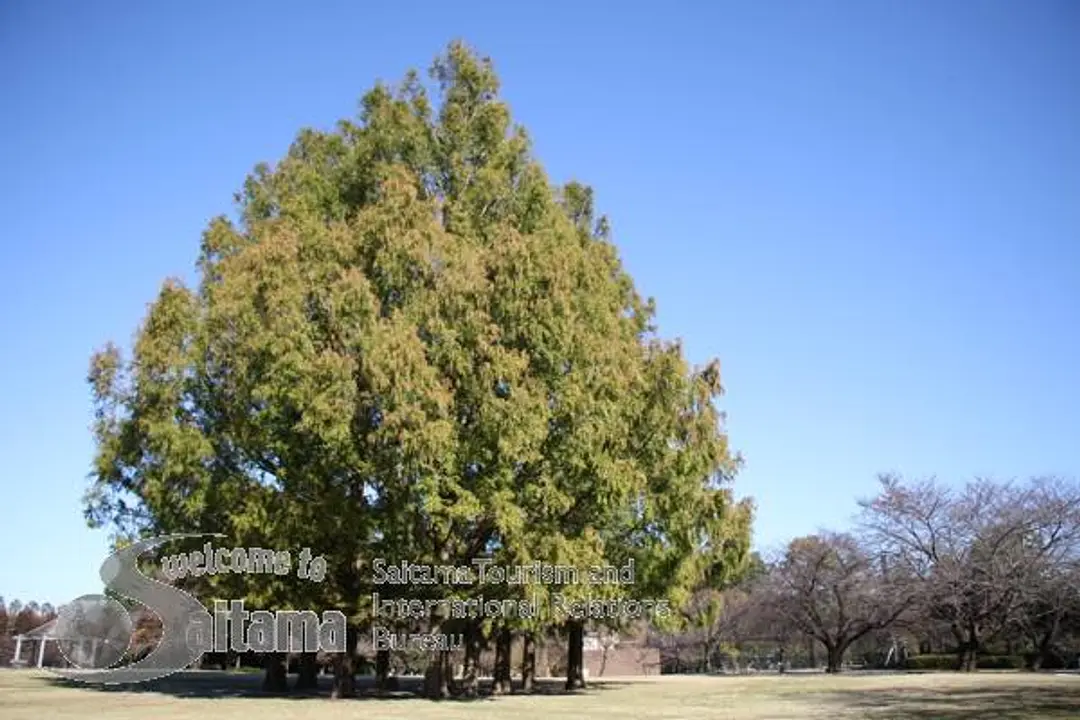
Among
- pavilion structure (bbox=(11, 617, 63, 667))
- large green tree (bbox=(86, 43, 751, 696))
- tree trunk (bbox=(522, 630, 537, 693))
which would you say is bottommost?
pavilion structure (bbox=(11, 617, 63, 667))

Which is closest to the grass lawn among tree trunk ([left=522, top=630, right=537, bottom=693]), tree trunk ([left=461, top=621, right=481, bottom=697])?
tree trunk ([left=461, top=621, right=481, bottom=697])

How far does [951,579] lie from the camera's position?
49500 mm

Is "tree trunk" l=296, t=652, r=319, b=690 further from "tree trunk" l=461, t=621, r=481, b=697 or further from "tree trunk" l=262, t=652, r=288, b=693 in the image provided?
"tree trunk" l=461, t=621, r=481, b=697

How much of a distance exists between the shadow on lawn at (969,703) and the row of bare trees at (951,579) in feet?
55.1

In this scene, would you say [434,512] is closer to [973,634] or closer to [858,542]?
[973,634]

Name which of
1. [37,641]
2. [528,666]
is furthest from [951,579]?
[37,641]

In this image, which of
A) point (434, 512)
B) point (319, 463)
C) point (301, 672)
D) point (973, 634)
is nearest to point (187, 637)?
point (301, 672)

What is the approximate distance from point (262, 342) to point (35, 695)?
11.5 metres

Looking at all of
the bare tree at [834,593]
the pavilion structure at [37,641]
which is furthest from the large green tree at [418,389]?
the pavilion structure at [37,641]

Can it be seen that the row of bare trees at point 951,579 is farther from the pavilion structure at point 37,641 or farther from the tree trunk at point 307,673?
the pavilion structure at point 37,641

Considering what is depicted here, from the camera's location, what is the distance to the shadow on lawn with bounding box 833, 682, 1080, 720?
17.4 meters

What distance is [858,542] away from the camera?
5841cm

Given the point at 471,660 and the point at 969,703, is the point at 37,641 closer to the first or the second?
the point at 471,660

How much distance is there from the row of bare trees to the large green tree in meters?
20.1
